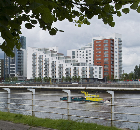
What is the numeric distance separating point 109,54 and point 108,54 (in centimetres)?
47

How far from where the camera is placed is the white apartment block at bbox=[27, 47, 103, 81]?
300ft

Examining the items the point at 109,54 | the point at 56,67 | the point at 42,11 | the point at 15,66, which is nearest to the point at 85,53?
the point at 109,54

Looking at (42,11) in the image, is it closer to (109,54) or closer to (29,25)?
(29,25)

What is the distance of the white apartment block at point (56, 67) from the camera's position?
91312 mm

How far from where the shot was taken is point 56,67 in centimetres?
9325

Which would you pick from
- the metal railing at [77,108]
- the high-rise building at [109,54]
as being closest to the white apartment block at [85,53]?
the high-rise building at [109,54]

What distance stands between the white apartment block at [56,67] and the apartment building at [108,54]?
6000 millimetres

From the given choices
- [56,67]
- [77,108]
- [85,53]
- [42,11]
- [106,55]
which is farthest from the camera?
[85,53]

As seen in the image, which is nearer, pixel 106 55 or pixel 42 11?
pixel 42 11

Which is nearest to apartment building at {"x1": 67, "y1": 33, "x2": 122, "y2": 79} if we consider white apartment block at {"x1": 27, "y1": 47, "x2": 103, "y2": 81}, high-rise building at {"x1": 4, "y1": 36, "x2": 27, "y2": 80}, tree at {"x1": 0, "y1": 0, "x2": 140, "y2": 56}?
white apartment block at {"x1": 27, "y1": 47, "x2": 103, "y2": 81}

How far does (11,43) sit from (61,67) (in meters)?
90.0

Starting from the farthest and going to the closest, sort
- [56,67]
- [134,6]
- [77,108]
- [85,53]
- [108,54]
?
[85,53]
[108,54]
[56,67]
[77,108]
[134,6]

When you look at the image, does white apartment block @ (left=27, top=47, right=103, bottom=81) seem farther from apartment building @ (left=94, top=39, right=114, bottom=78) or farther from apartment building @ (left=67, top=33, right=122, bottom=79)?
apartment building @ (left=67, top=33, right=122, bottom=79)

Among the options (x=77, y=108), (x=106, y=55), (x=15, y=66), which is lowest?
(x=77, y=108)
